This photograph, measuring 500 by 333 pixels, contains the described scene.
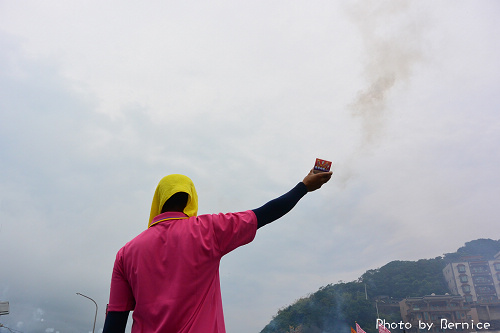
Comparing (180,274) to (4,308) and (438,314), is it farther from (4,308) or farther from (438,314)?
(438,314)

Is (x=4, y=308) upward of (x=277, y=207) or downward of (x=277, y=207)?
upward

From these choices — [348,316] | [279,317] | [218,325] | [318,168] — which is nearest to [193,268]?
[218,325]

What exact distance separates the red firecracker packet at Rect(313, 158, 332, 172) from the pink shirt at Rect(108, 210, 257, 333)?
0.48 metres

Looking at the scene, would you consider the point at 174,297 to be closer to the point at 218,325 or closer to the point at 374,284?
the point at 218,325

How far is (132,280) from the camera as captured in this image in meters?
1.51

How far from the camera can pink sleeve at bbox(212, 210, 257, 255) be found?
148cm

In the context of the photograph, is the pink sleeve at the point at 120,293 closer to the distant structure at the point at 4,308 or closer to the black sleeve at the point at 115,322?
the black sleeve at the point at 115,322

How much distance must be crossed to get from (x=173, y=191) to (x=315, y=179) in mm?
697

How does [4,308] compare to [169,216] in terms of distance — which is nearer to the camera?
[169,216]

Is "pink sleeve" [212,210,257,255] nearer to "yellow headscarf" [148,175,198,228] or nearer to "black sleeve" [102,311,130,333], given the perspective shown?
"yellow headscarf" [148,175,198,228]

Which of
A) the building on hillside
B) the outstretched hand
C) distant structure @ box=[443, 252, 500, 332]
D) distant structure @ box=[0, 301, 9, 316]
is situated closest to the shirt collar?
the outstretched hand

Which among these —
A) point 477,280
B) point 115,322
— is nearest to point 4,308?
point 115,322

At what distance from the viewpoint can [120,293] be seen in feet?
5.05

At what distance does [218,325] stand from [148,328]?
0.92 feet
